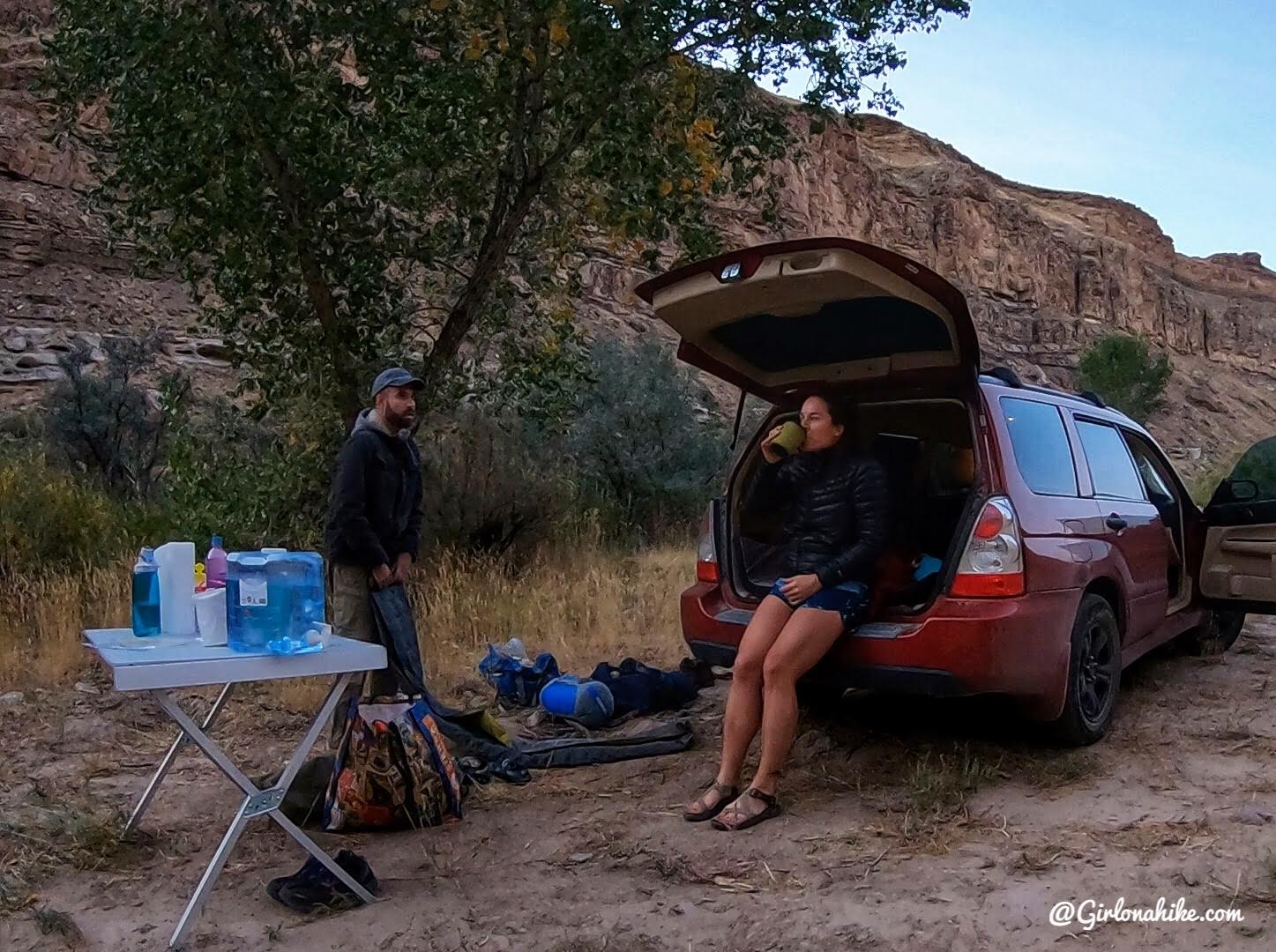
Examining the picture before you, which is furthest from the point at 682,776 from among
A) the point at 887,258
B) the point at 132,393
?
the point at 132,393

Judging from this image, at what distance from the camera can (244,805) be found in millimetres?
3869

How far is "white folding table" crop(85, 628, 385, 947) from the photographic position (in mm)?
3539

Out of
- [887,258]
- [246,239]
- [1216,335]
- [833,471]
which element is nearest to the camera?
[887,258]

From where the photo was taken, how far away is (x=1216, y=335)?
69312 millimetres

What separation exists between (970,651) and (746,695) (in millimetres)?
921

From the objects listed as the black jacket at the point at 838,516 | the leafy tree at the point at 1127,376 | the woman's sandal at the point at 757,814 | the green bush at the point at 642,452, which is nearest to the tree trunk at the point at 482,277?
the black jacket at the point at 838,516

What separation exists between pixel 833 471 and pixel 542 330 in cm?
465

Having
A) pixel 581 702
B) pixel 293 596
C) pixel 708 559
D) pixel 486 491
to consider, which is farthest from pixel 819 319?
pixel 486 491

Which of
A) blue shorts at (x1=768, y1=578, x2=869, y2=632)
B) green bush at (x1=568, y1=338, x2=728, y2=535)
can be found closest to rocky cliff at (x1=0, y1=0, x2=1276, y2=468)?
green bush at (x1=568, y1=338, x2=728, y2=535)

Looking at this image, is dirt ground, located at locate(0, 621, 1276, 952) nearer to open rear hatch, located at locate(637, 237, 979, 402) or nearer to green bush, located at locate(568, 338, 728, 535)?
open rear hatch, located at locate(637, 237, 979, 402)

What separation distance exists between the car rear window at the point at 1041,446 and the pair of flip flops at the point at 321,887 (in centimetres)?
318

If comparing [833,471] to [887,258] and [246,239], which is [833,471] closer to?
[887,258]

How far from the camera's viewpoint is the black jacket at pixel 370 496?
516 centimetres

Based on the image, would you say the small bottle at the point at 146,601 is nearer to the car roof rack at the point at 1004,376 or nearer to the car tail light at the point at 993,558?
the car tail light at the point at 993,558
